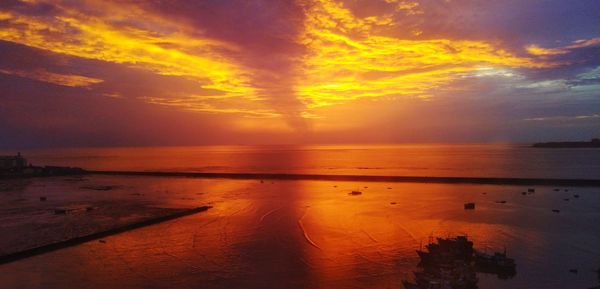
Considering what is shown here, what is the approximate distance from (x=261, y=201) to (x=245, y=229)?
12892 mm

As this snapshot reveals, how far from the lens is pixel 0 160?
70.3 metres

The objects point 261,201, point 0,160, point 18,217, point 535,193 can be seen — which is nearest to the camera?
point 18,217

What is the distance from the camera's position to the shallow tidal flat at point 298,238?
54.6 feet

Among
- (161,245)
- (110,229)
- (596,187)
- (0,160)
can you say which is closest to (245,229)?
(161,245)

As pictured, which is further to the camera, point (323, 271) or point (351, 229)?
point (351, 229)

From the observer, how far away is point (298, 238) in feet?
76.1

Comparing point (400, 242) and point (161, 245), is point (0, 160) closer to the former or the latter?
point (161, 245)

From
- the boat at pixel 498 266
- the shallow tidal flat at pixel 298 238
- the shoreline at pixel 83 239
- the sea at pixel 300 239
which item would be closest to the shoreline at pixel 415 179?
the shallow tidal flat at pixel 298 238

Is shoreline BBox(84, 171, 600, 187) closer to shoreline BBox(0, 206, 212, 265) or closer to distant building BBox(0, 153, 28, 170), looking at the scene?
distant building BBox(0, 153, 28, 170)

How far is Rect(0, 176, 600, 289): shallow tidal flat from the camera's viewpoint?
16656 mm

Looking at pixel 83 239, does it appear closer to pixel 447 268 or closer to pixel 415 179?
pixel 447 268

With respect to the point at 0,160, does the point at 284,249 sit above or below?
below

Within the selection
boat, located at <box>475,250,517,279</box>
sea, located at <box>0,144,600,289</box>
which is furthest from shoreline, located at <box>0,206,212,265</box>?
boat, located at <box>475,250,517,279</box>

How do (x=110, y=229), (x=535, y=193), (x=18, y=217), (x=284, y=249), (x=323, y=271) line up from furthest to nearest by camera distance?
(x=535, y=193) → (x=18, y=217) → (x=110, y=229) → (x=284, y=249) → (x=323, y=271)
